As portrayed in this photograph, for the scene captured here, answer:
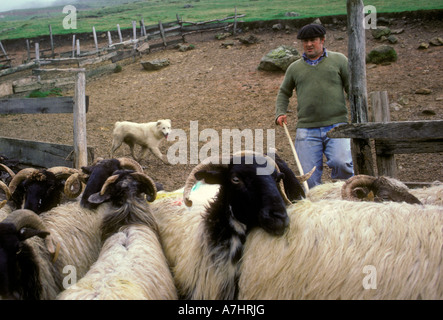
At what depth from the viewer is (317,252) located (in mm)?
2932

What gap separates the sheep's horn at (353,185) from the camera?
374 cm

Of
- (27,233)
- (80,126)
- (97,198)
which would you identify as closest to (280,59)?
(80,126)

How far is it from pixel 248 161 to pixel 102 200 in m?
1.57

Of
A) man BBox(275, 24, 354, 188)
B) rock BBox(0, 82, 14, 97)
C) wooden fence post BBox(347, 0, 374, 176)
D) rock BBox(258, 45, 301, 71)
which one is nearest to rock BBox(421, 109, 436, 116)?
rock BBox(258, 45, 301, 71)

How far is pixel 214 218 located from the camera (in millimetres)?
3346

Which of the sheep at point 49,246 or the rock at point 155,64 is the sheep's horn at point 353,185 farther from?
the rock at point 155,64

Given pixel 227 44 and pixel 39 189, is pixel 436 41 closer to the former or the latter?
pixel 227 44

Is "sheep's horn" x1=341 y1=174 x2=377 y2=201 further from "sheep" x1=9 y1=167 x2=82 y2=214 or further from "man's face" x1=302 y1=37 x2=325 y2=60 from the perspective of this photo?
"sheep" x1=9 y1=167 x2=82 y2=214

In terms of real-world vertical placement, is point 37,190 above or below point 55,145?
below

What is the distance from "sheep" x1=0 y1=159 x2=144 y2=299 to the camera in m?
2.78

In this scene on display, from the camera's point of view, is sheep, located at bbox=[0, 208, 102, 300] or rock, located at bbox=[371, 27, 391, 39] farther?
rock, located at bbox=[371, 27, 391, 39]

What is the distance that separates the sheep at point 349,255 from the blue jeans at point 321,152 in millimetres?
1885

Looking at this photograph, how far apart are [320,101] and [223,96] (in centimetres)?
962

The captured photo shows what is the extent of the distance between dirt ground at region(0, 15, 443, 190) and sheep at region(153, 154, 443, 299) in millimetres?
4938
